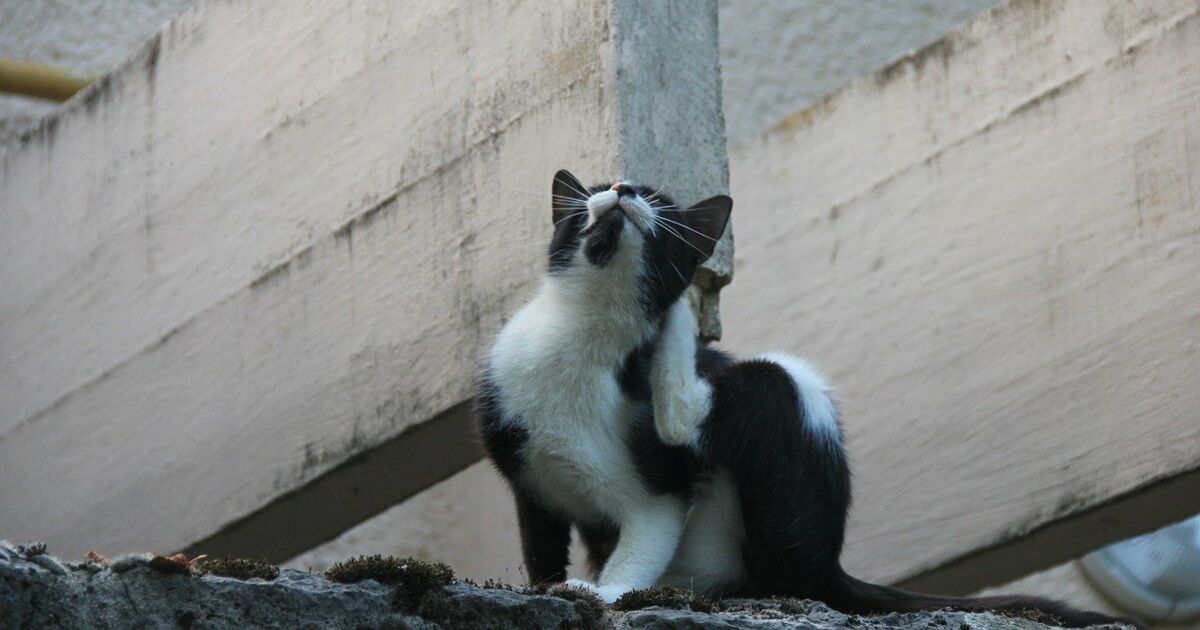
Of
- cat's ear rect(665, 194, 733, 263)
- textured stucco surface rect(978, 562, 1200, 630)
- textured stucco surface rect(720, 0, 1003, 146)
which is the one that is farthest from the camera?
textured stucco surface rect(720, 0, 1003, 146)

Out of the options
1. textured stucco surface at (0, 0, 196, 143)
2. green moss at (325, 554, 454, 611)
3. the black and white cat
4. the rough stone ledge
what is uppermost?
textured stucco surface at (0, 0, 196, 143)

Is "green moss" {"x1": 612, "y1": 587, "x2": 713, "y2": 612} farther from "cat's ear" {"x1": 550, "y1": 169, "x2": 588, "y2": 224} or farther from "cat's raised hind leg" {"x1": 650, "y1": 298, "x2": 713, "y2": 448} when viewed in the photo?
"cat's ear" {"x1": 550, "y1": 169, "x2": 588, "y2": 224}

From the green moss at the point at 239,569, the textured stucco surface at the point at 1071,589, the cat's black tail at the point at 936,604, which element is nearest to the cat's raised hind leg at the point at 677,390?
the cat's black tail at the point at 936,604

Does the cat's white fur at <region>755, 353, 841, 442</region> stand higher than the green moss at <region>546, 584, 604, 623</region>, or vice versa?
the cat's white fur at <region>755, 353, 841, 442</region>

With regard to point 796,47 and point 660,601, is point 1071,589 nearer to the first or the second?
point 796,47

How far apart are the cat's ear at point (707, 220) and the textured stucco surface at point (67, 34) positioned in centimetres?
444

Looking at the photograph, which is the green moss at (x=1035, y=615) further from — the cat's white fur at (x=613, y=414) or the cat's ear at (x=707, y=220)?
the cat's ear at (x=707, y=220)

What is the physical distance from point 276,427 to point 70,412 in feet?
3.48

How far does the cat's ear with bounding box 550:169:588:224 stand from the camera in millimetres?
3363

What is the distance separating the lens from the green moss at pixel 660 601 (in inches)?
104

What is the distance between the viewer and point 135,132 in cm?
530

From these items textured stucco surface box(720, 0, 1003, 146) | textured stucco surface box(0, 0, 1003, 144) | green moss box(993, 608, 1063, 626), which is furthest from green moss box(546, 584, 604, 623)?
textured stucco surface box(720, 0, 1003, 146)

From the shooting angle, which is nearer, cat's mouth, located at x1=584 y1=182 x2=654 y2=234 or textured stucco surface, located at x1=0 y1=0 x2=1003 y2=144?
cat's mouth, located at x1=584 y1=182 x2=654 y2=234

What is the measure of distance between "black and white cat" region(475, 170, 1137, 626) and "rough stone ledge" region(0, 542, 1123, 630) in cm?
51
